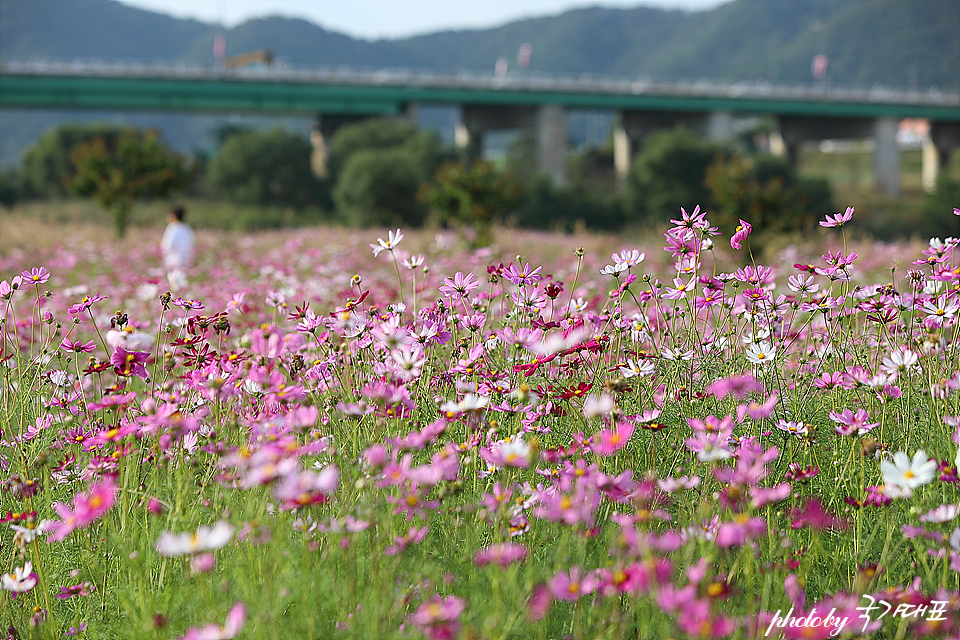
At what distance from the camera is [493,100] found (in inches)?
1834

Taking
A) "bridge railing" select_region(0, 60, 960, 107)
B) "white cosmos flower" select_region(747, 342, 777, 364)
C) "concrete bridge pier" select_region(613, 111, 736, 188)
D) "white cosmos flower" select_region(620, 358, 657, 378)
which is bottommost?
"white cosmos flower" select_region(620, 358, 657, 378)

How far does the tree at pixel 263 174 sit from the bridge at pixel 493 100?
3867mm

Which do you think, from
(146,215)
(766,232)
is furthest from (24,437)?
(146,215)

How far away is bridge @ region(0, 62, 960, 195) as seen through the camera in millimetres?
40847

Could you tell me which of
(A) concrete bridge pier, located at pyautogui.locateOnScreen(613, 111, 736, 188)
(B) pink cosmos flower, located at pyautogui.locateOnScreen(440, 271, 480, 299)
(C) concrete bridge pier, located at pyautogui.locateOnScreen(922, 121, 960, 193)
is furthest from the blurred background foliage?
(B) pink cosmos flower, located at pyautogui.locateOnScreen(440, 271, 480, 299)

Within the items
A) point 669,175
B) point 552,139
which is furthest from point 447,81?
point 669,175

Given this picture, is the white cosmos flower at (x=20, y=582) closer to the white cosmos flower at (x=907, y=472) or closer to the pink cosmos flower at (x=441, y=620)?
the pink cosmos flower at (x=441, y=620)

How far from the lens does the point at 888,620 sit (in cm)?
185

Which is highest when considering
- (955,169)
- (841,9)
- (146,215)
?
(841,9)

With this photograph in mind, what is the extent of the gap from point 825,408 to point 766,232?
11.7 m

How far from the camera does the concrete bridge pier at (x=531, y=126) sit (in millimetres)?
47344

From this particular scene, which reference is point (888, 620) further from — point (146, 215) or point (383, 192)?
point (146, 215)

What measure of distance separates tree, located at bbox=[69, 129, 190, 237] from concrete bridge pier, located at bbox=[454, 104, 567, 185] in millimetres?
26980

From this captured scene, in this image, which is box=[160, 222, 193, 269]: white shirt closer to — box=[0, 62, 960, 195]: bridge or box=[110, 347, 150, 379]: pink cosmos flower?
box=[110, 347, 150, 379]: pink cosmos flower
